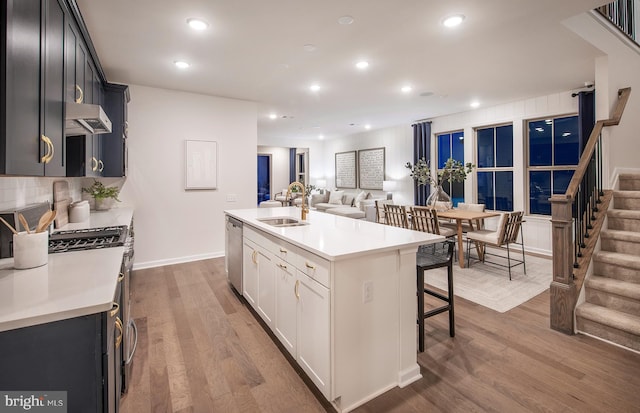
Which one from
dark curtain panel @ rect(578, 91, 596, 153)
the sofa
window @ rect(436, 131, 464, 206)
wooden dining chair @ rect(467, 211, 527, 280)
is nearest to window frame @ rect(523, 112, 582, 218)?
dark curtain panel @ rect(578, 91, 596, 153)

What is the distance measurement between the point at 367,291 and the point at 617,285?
97.9 inches

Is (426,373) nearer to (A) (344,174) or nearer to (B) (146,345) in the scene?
(B) (146,345)

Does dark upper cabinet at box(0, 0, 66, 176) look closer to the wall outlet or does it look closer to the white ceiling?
the white ceiling

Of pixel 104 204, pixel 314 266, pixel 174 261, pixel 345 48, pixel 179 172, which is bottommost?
pixel 174 261

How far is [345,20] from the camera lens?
2.76 metres

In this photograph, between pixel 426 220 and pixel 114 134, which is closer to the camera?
pixel 114 134

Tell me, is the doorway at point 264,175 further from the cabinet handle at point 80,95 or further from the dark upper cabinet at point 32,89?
the dark upper cabinet at point 32,89

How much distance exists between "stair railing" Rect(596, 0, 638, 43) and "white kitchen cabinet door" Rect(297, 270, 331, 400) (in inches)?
168

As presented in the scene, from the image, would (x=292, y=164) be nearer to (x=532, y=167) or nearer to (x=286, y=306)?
(x=532, y=167)

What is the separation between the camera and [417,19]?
2756 millimetres

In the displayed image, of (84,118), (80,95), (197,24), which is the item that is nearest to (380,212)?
(197,24)

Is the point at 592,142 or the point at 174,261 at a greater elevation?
the point at 592,142

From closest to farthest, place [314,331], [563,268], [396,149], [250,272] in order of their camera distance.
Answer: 1. [314,331]
2. [563,268]
3. [250,272]
4. [396,149]

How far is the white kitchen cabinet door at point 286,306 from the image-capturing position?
2.13m
